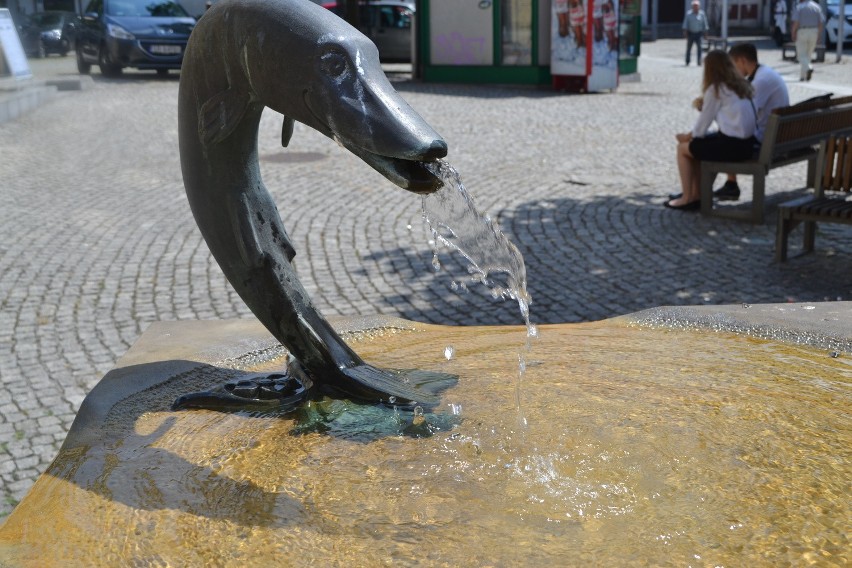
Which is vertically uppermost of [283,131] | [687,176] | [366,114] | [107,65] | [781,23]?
[366,114]

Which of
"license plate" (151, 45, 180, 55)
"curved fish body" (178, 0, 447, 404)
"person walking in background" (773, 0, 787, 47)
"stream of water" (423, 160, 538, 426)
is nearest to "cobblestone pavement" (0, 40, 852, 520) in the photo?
"curved fish body" (178, 0, 447, 404)

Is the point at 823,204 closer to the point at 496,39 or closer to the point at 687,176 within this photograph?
the point at 687,176

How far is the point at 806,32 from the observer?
67.8 ft

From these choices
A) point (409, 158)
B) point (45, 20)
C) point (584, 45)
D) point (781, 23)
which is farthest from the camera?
point (781, 23)

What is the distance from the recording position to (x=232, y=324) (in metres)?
4.32

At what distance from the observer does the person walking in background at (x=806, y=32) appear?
67.4 feet

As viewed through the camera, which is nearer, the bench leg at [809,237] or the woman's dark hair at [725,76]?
the bench leg at [809,237]

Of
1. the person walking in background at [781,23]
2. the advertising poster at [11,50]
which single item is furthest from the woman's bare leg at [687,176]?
the person walking in background at [781,23]

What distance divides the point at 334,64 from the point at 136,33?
782 inches

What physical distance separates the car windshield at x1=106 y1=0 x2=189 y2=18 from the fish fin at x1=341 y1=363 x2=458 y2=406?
1971 cm

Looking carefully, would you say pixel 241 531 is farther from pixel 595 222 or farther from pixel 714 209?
pixel 714 209

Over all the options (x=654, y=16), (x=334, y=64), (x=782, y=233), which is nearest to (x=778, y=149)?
(x=782, y=233)

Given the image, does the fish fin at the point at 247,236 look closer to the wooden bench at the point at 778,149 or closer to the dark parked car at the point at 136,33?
the wooden bench at the point at 778,149

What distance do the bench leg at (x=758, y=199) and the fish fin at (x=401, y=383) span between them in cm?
557
